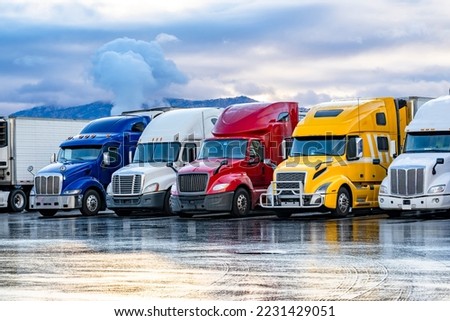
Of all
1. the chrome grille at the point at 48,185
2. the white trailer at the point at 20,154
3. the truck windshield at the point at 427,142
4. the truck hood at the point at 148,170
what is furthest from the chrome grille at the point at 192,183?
the white trailer at the point at 20,154

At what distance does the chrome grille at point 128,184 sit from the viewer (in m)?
33.2

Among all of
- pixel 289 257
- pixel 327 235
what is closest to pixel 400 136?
pixel 327 235

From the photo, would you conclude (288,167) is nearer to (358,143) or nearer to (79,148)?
(358,143)

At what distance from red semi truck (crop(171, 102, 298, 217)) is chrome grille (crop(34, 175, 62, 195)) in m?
5.37

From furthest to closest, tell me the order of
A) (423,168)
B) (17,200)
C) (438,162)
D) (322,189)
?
(17,200)
(322,189)
(438,162)
(423,168)

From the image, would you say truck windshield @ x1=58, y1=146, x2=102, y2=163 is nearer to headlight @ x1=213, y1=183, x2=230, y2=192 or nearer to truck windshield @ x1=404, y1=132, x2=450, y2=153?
headlight @ x1=213, y1=183, x2=230, y2=192

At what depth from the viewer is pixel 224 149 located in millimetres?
31516

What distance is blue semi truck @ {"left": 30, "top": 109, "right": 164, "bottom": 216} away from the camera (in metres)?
35.1

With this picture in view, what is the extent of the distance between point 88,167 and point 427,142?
12.4 meters

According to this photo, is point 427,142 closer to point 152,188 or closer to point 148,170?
point 152,188

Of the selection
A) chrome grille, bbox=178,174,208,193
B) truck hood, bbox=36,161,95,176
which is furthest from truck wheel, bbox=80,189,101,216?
chrome grille, bbox=178,174,208,193

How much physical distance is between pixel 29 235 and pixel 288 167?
818 cm

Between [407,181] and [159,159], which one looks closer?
[407,181]

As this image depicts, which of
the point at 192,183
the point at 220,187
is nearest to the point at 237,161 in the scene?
the point at 220,187
